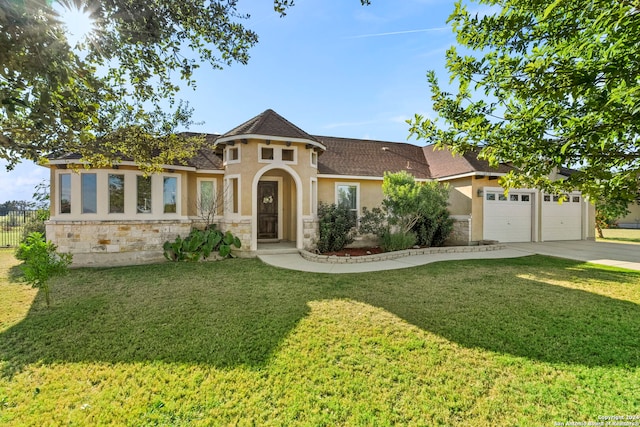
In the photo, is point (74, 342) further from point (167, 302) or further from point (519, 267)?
point (519, 267)

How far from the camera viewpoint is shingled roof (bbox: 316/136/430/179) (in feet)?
50.6

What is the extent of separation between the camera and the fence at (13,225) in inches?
624

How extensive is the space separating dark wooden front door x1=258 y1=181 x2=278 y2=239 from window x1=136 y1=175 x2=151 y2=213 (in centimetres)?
509

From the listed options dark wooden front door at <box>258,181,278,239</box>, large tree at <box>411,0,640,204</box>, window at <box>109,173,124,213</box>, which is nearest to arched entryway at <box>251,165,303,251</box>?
dark wooden front door at <box>258,181,278,239</box>

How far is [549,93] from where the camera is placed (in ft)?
12.6

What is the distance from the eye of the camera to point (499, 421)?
301 cm

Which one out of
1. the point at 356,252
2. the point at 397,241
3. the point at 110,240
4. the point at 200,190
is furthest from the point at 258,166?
the point at 397,241

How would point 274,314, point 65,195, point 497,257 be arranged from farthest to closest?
point 497,257
point 65,195
point 274,314

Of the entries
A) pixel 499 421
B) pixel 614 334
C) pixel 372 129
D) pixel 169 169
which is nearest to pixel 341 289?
pixel 499 421

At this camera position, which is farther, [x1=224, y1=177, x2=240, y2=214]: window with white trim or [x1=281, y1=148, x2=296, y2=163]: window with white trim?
[x1=281, y1=148, x2=296, y2=163]: window with white trim

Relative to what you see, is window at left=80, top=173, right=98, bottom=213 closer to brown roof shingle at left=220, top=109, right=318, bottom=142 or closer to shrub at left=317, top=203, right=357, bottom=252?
brown roof shingle at left=220, top=109, right=318, bottom=142

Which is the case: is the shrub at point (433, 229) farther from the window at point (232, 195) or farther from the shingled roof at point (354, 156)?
the window at point (232, 195)

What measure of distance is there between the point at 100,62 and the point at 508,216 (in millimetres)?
18235

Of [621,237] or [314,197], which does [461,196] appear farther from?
[621,237]
